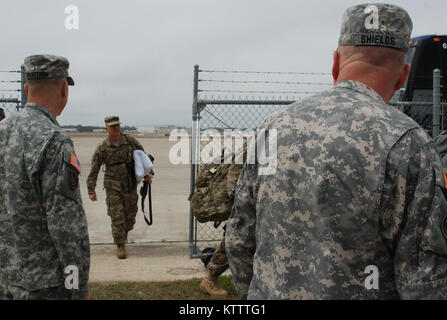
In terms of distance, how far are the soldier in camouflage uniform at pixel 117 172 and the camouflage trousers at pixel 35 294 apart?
141 inches

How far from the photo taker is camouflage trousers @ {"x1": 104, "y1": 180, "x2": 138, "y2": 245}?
19.2ft

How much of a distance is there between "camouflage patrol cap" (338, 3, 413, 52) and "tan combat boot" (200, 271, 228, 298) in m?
3.33

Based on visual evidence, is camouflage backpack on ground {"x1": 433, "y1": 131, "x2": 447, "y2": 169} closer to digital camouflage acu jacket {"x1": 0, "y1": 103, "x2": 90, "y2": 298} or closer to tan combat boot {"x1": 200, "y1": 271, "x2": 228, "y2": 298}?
digital camouflage acu jacket {"x1": 0, "y1": 103, "x2": 90, "y2": 298}

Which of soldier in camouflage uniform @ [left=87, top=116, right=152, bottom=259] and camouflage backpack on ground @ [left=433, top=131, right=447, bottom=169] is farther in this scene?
soldier in camouflage uniform @ [left=87, top=116, right=152, bottom=259]

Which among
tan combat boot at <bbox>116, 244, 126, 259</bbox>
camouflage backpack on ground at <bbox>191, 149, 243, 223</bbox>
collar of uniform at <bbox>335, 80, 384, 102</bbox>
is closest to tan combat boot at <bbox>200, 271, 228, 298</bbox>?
camouflage backpack on ground at <bbox>191, 149, 243, 223</bbox>

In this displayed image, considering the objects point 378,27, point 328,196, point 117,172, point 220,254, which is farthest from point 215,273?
point 378,27

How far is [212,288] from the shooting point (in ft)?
14.5

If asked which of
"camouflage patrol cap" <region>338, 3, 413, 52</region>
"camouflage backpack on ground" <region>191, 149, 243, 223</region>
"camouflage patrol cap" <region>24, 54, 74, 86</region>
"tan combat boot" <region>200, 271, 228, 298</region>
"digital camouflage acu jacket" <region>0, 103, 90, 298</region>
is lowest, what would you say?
"tan combat boot" <region>200, 271, 228, 298</region>

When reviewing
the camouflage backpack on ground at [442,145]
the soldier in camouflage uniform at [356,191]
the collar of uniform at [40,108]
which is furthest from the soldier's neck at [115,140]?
the soldier in camouflage uniform at [356,191]

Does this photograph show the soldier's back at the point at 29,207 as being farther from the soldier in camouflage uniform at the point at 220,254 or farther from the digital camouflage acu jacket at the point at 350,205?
the soldier in camouflage uniform at the point at 220,254

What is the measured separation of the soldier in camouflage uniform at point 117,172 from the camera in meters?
5.96

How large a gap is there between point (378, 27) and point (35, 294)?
6.59ft
